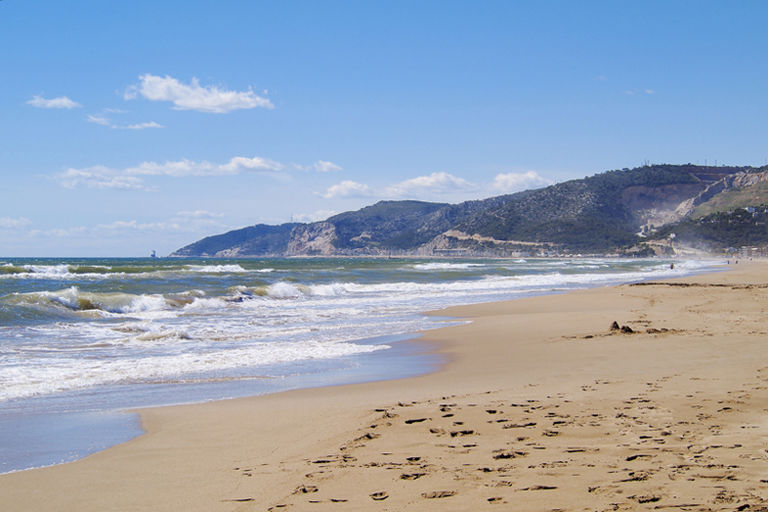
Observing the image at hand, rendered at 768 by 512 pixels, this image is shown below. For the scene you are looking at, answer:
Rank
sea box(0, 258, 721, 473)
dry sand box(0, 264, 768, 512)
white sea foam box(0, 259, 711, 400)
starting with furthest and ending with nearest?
white sea foam box(0, 259, 711, 400), sea box(0, 258, 721, 473), dry sand box(0, 264, 768, 512)

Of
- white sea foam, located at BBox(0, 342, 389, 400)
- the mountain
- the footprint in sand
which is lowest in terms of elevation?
white sea foam, located at BBox(0, 342, 389, 400)

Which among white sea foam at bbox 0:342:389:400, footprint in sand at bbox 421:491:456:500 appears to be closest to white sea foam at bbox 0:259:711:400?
white sea foam at bbox 0:342:389:400

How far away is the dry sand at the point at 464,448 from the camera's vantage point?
3.72 m

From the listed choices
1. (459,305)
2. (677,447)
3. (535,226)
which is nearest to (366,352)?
(677,447)

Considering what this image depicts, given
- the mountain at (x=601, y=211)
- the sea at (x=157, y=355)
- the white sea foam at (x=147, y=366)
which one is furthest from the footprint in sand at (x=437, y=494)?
the mountain at (x=601, y=211)

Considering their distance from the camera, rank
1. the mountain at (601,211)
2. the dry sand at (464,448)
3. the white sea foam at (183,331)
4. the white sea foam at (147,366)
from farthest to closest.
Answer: the mountain at (601,211) < the white sea foam at (183,331) < the white sea foam at (147,366) < the dry sand at (464,448)

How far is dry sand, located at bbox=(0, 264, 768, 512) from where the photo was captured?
3.72 metres

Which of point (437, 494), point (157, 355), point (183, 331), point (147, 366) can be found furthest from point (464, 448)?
point (183, 331)

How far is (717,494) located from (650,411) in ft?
8.34

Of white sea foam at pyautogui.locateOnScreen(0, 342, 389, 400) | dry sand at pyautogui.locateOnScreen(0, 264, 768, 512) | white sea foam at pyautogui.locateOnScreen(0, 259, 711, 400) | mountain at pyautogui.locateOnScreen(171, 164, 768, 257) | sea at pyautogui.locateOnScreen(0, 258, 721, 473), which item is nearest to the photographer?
dry sand at pyautogui.locateOnScreen(0, 264, 768, 512)

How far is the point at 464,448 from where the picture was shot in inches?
192

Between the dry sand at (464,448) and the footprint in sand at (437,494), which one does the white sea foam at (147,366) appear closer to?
the dry sand at (464,448)

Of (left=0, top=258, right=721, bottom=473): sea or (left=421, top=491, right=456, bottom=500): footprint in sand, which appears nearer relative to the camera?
(left=421, top=491, right=456, bottom=500): footprint in sand

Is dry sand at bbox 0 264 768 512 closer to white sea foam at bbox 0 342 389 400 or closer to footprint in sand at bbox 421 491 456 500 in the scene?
footprint in sand at bbox 421 491 456 500
